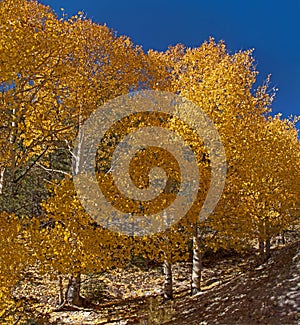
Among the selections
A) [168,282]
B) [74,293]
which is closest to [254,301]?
[168,282]

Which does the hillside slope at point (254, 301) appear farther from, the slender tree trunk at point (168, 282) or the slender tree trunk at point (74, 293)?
the slender tree trunk at point (74, 293)

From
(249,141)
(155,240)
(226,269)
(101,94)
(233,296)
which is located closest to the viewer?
(155,240)

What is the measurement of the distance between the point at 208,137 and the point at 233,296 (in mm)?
4001

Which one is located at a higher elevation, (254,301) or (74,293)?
(74,293)

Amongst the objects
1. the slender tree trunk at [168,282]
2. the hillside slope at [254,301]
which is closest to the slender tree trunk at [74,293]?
the slender tree trunk at [168,282]

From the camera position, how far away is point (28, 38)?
645 cm

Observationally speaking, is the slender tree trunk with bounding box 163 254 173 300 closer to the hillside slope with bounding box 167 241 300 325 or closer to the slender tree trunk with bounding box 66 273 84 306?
the hillside slope with bounding box 167 241 300 325

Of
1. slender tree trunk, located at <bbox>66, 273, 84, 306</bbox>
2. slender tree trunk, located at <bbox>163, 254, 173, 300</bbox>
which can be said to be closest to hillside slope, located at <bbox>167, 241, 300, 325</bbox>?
slender tree trunk, located at <bbox>163, 254, 173, 300</bbox>

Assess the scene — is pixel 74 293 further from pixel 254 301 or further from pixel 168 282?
pixel 254 301

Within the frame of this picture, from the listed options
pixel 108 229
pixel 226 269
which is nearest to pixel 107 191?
pixel 108 229

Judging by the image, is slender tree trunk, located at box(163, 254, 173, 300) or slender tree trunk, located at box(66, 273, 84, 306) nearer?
slender tree trunk, located at box(66, 273, 84, 306)

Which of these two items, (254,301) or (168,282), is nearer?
(254,301)

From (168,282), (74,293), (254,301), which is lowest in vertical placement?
(254,301)

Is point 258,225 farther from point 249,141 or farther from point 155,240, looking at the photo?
point 155,240
